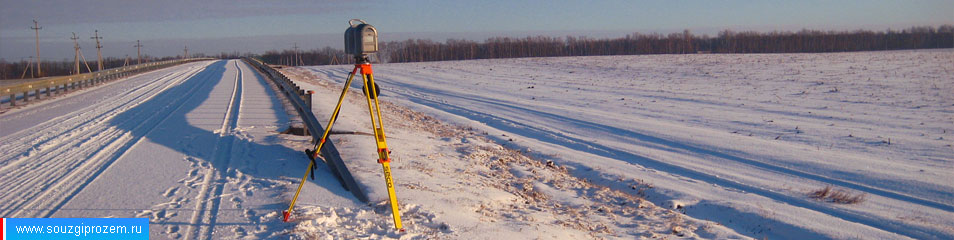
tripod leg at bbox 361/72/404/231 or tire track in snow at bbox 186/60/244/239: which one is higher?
tripod leg at bbox 361/72/404/231

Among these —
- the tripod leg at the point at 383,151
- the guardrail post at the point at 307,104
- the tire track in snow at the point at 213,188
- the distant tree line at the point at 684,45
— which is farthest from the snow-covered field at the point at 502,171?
the distant tree line at the point at 684,45

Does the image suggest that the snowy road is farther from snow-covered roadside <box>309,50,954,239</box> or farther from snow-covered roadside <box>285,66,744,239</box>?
snow-covered roadside <box>309,50,954,239</box>

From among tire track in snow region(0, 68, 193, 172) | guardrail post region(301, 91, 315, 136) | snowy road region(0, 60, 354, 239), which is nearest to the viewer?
snowy road region(0, 60, 354, 239)

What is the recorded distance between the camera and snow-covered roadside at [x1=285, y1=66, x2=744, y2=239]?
231 inches

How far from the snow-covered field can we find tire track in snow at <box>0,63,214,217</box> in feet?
0.13

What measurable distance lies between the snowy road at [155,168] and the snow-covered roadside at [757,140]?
17.4 feet

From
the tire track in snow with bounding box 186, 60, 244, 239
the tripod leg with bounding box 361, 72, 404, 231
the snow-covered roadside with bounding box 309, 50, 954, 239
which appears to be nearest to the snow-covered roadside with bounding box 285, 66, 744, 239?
the tripod leg with bounding box 361, 72, 404, 231

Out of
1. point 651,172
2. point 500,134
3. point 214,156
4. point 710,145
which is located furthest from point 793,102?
point 214,156

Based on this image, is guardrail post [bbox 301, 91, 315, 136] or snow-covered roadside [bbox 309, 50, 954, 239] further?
guardrail post [bbox 301, 91, 315, 136]

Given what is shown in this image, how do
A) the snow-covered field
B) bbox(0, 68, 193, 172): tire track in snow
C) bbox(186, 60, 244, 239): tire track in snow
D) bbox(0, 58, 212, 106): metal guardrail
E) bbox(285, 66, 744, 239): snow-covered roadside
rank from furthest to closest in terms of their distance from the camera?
bbox(0, 58, 212, 106): metal guardrail
bbox(0, 68, 193, 172): tire track in snow
the snow-covered field
bbox(285, 66, 744, 239): snow-covered roadside
bbox(186, 60, 244, 239): tire track in snow

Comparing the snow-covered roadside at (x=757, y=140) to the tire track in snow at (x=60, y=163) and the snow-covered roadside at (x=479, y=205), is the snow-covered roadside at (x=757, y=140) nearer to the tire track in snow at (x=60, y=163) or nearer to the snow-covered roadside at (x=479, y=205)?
the snow-covered roadside at (x=479, y=205)

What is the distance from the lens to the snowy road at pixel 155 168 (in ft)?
20.2

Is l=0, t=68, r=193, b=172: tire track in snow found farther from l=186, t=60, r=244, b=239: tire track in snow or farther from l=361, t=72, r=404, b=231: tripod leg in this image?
l=361, t=72, r=404, b=231: tripod leg

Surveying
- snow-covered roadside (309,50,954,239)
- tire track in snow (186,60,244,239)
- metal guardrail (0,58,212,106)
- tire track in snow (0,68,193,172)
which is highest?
metal guardrail (0,58,212,106)
